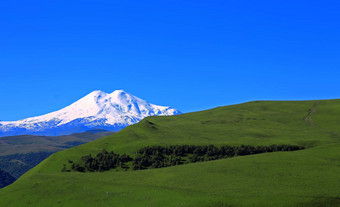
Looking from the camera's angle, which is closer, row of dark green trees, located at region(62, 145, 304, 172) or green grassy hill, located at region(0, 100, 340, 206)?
green grassy hill, located at region(0, 100, 340, 206)

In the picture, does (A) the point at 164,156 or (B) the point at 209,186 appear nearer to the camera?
(B) the point at 209,186

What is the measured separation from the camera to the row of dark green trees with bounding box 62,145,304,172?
146m

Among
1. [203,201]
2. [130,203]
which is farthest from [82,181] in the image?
[203,201]

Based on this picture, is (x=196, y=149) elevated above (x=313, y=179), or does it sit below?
above

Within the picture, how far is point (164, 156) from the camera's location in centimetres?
15825

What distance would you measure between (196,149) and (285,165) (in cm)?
6274

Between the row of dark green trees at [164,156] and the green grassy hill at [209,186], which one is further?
the row of dark green trees at [164,156]

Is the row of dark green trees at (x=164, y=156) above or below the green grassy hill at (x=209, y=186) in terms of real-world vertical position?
above

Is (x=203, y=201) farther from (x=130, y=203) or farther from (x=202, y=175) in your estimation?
(x=202, y=175)

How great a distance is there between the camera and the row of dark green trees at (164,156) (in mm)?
146000

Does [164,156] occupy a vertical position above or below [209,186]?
above

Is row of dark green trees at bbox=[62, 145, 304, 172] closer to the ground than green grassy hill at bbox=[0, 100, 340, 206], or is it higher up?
higher up

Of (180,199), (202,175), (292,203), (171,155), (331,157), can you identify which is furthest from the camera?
(171,155)

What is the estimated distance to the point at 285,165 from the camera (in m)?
103
